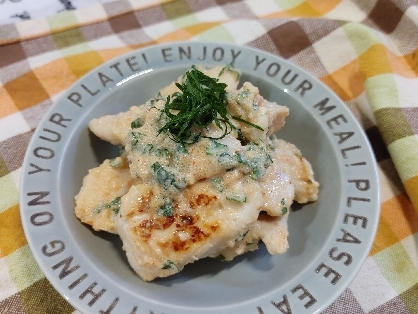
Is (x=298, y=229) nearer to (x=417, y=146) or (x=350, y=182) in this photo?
(x=350, y=182)

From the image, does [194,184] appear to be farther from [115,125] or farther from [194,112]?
[115,125]

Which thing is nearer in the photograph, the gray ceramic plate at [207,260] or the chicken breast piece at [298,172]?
the gray ceramic plate at [207,260]

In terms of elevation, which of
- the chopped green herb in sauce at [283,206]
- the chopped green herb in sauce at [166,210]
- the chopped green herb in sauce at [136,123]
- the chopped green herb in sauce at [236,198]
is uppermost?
the chopped green herb in sauce at [236,198]

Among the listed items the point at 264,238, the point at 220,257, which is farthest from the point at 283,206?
the point at 220,257

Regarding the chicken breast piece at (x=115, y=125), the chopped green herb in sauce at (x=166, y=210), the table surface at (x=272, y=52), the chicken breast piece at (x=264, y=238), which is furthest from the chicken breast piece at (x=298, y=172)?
the chicken breast piece at (x=115, y=125)

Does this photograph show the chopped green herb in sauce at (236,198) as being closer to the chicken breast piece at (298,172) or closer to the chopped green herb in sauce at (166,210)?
the chopped green herb in sauce at (166,210)

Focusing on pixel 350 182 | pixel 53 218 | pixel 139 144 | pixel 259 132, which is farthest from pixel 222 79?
pixel 53 218

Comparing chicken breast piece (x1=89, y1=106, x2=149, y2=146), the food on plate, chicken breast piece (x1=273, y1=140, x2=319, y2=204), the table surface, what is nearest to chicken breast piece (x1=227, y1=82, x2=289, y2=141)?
the food on plate
